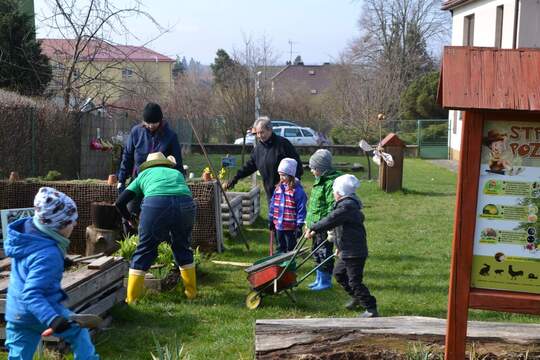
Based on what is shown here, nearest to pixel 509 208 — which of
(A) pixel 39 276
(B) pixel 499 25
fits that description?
(A) pixel 39 276

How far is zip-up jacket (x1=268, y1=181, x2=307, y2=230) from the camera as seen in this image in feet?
27.2

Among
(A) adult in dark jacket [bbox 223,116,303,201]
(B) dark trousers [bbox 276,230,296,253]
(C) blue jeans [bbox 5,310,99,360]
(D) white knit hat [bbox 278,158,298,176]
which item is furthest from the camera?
(A) adult in dark jacket [bbox 223,116,303,201]

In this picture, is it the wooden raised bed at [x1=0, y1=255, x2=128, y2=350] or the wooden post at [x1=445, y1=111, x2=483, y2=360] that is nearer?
the wooden post at [x1=445, y1=111, x2=483, y2=360]

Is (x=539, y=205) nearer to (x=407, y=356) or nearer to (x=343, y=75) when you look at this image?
(x=407, y=356)

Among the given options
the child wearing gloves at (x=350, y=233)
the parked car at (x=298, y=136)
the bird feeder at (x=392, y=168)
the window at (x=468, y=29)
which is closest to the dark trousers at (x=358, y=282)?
the child wearing gloves at (x=350, y=233)

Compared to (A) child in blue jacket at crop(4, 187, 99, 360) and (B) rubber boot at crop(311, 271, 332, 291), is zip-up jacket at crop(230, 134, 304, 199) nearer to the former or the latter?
(B) rubber boot at crop(311, 271, 332, 291)

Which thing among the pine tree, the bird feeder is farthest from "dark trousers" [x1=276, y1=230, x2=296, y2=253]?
the pine tree

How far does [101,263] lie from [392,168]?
12747 mm

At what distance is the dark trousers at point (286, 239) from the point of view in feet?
27.7

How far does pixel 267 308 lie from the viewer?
23.1ft

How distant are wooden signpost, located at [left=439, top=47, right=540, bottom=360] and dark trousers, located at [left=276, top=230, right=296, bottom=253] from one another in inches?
174

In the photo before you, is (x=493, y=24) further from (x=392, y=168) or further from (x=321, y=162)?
(x=321, y=162)

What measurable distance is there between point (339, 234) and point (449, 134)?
1204 inches

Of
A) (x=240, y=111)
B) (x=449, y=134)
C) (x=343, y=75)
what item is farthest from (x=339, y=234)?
(x=343, y=75)
